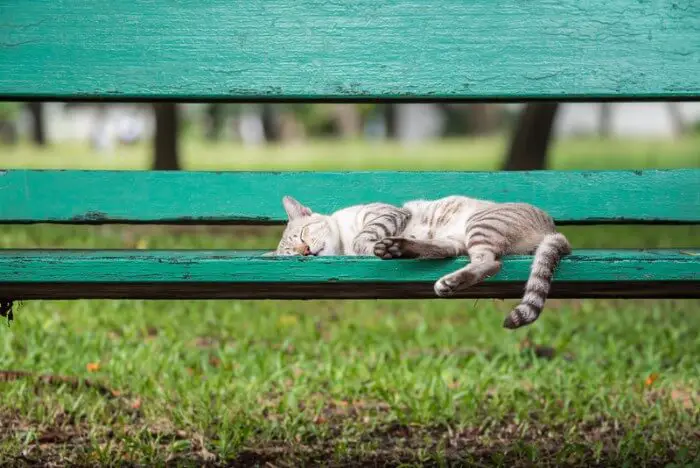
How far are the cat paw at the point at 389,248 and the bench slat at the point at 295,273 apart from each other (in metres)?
0.02

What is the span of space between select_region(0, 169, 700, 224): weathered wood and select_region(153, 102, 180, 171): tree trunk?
687 centimetres

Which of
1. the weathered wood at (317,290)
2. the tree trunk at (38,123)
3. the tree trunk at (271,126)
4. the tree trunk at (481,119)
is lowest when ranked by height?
the tree trunk at (271,126)

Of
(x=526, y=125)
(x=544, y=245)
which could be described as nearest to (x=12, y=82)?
(x=544, y=245)

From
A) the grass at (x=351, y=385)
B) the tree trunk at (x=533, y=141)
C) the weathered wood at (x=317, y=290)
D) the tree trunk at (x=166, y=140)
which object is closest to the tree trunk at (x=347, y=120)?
the tree trunk at (x=166, y=140)

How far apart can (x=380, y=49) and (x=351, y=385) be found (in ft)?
4.77

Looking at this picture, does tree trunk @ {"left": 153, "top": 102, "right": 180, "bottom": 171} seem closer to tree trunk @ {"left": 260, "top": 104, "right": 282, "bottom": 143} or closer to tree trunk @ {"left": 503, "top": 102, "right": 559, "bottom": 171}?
tree trunk @ {"left": 503, "top": 102, "right": 559, "bottom": 171}

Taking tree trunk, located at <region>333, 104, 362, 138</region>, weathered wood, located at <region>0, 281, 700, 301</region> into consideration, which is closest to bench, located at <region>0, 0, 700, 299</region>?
weathered wood, located at <region>0, 281, 700, 301</region>

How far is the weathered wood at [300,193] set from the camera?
3.08 meters

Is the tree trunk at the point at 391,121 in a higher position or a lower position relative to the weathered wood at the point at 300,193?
lower

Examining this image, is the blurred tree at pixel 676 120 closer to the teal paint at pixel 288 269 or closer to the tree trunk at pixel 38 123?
the tree trunk at pixel 38 123

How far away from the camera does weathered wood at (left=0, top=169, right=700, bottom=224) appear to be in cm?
308

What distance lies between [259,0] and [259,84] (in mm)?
248

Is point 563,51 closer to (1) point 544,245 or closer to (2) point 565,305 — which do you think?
(1) point 544,245

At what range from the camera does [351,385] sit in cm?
389
